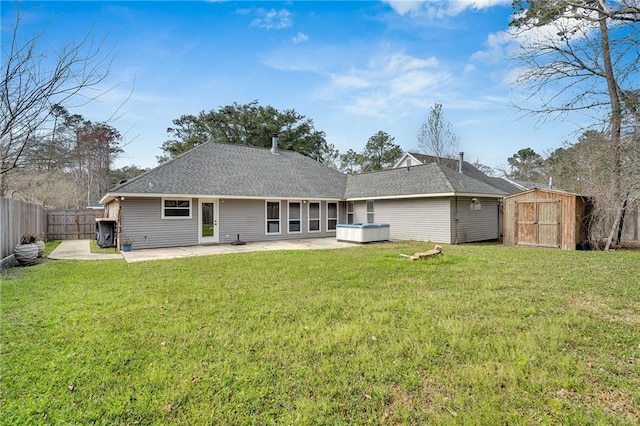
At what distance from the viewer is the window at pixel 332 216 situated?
17812 millimetres

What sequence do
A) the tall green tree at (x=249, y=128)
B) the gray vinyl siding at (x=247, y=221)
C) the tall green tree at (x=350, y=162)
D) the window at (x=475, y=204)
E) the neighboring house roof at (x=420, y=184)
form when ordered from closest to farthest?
the neighboring house roof at (x=420, y=184) < the gray vinyl siding at (x=247, y=221) < the window at (x=475, y=204) < the tall green tree at (x=249, y=128) < the tall green tree at (x=350, y=162)

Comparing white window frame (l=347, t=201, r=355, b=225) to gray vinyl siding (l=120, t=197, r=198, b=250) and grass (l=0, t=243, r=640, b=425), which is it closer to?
gray vinyl siding (l=120, t=197, r=198, b=250)

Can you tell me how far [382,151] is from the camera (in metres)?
38.6

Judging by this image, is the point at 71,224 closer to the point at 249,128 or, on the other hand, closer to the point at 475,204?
the point at 249,128

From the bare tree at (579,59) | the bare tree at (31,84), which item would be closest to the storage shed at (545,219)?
the bare tree at (579,59)

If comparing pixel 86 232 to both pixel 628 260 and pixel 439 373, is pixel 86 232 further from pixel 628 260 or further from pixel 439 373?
pixel 628 260

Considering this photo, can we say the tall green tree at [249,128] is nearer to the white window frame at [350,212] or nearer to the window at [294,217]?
the white window frame at [350,212]

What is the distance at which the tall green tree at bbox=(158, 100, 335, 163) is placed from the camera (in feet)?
105

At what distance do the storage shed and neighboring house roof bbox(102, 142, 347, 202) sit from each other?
828 centimetres

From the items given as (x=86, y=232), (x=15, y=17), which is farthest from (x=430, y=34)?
(x=86, y=232)

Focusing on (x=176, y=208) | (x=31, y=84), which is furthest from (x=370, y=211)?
(x=31, y=84)

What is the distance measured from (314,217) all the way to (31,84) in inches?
551

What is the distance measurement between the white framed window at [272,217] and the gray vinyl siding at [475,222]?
819cm

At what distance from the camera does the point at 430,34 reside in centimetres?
1132
